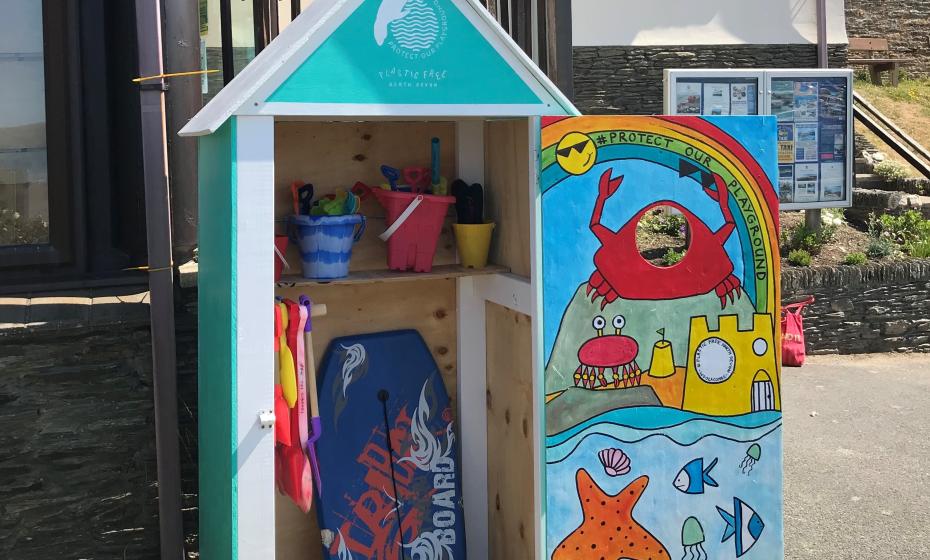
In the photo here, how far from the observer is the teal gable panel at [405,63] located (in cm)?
277

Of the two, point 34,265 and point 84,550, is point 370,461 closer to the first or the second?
point 84,550

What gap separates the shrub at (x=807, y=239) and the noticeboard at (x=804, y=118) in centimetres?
34

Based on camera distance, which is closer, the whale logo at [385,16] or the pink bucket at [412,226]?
the whale logo at [385,16]

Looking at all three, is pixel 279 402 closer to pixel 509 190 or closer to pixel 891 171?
pixel 509 190

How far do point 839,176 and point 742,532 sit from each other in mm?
6032

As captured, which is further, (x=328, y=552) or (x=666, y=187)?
(x=328, y=552)

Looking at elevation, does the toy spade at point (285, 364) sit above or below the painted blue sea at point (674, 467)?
above

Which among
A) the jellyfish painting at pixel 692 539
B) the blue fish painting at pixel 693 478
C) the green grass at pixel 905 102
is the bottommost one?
the jellyfish painting at pixel 692 539

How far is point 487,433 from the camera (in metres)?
3.91

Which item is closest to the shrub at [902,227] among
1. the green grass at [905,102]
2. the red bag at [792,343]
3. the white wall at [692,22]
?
the red bag at [792,343]

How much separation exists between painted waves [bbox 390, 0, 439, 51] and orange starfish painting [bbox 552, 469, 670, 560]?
153 centimetres

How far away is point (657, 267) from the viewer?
10.8ft

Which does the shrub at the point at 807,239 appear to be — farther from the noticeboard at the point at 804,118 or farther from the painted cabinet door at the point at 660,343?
the painted cabinet door at the point at 660,343

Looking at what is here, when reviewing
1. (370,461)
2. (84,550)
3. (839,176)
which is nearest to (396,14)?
(370,461)
